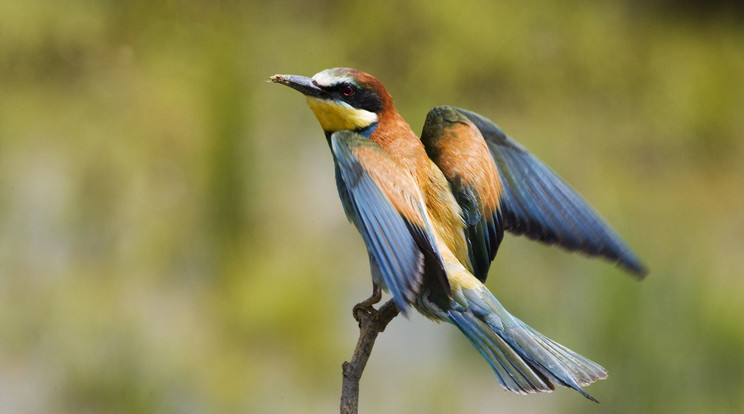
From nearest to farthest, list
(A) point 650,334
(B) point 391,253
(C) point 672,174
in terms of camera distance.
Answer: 1. (B) point 391,253
2. (A) point 650,334
3. (C) point 672,174

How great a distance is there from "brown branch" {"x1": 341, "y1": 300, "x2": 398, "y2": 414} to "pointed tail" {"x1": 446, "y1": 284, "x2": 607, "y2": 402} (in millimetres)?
81

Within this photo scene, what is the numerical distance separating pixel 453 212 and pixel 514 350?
217 millimetres

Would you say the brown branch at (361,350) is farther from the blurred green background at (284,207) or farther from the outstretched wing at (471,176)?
the blurred green background at (284,207)

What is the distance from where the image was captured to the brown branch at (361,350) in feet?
3.27

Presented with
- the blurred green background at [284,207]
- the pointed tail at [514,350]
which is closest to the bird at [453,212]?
the pointed tail at [514,350]

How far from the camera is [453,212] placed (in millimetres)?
1228

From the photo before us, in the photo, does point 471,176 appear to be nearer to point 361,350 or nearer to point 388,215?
point 388,215

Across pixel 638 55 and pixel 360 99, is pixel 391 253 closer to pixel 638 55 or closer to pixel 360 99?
pixel 360 99

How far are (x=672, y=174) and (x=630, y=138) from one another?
0.15 metres

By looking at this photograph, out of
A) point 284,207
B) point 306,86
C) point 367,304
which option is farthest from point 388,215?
point 284,207

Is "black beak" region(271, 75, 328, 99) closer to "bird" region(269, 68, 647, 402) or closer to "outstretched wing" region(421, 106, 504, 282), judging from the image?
A: "bird" region(269, 68, 647, 402)

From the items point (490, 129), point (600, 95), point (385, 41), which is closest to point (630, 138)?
point (600, 95)

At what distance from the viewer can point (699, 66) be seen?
2629 mm

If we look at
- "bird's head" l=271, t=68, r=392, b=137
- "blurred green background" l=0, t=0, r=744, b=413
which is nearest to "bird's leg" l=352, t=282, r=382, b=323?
"bird's head" l=271, t=68, r=392, b=137
